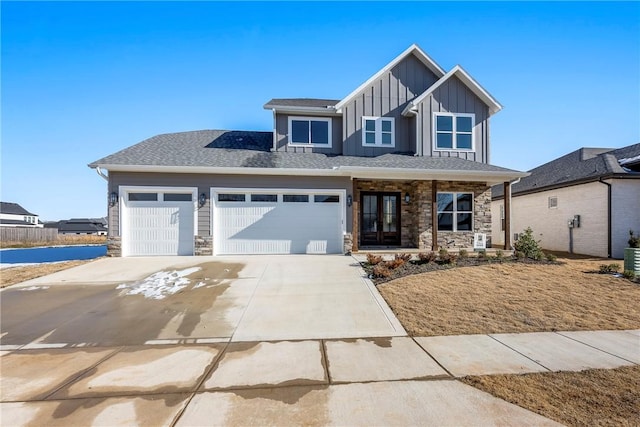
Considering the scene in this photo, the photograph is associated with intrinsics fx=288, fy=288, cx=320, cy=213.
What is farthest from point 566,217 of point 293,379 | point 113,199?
point 113,199

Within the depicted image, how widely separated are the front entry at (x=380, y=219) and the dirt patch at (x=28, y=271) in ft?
34.2

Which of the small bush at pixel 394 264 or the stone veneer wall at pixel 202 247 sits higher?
the stone veneer wall at pixel 202 247

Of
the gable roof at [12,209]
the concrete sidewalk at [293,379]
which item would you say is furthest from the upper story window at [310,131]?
the gable roof at [12,209]

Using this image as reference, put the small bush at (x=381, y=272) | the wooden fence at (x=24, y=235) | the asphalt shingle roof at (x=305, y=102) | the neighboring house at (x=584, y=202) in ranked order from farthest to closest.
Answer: the wooden fence at (x=24, y=235) < the asphalt shingle roof at (x=305, y=102) < the neighboring house at (x=584, y=202) < the small bush at (x=381, y=272)

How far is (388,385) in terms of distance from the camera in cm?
305

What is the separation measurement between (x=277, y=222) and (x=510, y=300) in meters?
7.64

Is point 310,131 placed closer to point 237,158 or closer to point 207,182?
point 237,158

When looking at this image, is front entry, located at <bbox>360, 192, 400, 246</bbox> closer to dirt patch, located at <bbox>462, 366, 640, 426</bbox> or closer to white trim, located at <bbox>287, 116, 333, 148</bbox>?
white trim, located at <bbox>287, 116, 333, 148</bbox>

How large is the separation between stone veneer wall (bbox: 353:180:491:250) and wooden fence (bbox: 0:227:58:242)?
19.3m

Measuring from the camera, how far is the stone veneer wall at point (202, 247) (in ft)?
34.4

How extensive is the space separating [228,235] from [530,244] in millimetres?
10216

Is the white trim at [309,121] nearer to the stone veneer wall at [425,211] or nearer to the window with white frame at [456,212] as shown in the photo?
the stone veneer wall at [425,211]

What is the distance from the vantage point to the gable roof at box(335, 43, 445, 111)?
12625 mm

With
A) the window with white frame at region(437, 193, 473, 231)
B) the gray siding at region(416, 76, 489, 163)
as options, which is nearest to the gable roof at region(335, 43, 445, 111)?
the gray siding at region(416, 76, 489, 163)
